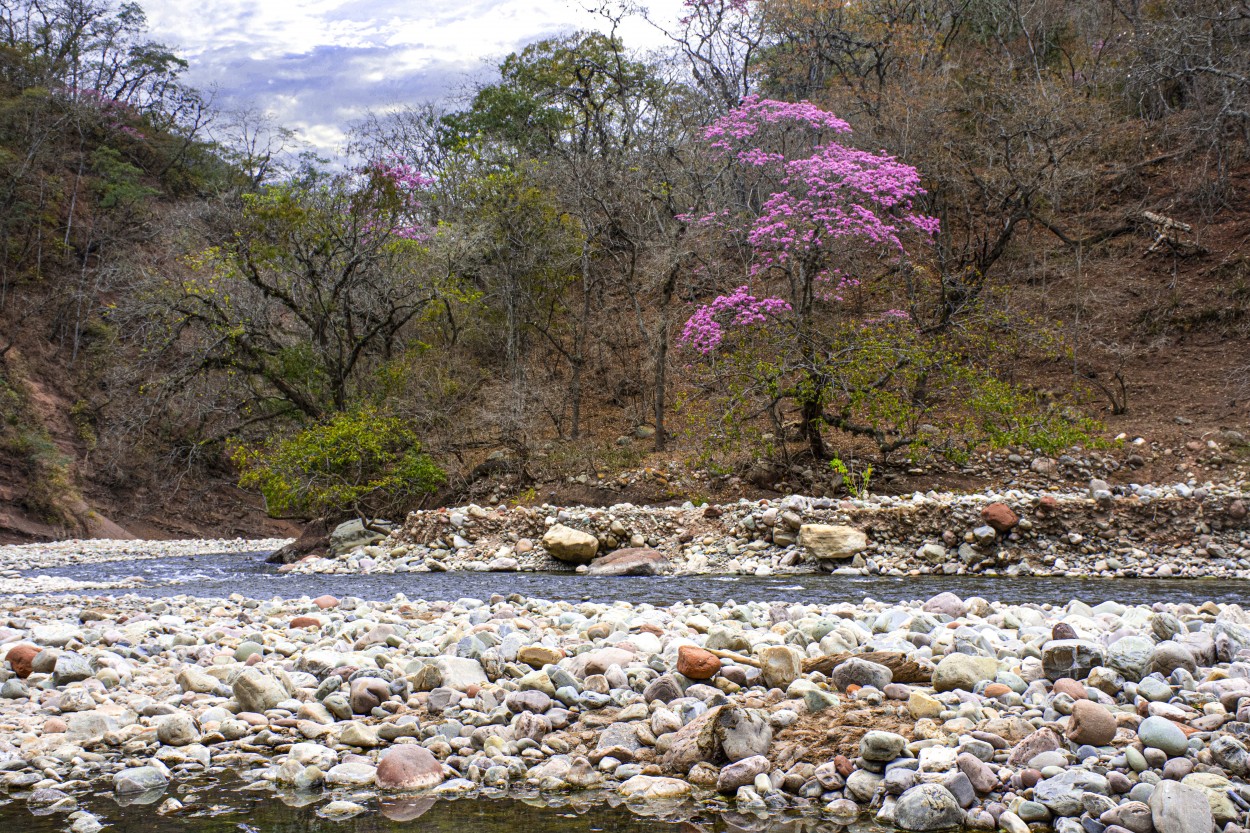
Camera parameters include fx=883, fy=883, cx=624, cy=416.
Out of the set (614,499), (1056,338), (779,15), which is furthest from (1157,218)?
(614,499)

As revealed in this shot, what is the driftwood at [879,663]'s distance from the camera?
3533 millimetres

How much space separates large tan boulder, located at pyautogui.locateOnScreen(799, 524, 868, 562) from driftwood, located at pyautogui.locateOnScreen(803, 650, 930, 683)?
5810 mm

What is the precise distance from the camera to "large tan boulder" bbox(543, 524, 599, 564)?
33.6 feet

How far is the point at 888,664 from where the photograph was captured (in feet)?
11.7

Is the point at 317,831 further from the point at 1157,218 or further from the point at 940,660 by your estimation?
the point at 1157,218

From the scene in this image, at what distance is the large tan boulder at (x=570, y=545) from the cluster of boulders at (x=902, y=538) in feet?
0.05

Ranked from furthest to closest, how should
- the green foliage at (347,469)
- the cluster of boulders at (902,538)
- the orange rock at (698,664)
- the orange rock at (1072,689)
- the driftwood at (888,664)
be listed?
the green foliage at (347,469), the cluster of boulders at (902,538), the orange rock at (698,664), the driftwood at (888,664), the orange rock at (1072,689)

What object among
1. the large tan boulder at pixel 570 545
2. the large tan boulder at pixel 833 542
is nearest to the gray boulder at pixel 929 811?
the large tan boulder at pixel 833 542

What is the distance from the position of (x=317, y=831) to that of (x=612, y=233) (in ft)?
53.9

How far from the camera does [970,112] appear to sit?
65.5ft

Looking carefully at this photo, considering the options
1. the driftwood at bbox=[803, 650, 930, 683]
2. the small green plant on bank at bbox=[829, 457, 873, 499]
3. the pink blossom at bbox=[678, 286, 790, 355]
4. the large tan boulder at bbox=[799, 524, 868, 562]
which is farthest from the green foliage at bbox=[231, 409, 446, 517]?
the driftwood at bbox=[803, 650, 930, 683]

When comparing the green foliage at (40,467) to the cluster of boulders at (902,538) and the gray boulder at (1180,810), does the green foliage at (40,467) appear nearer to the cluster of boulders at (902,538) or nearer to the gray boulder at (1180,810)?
the cluster of boulders at (902,538)

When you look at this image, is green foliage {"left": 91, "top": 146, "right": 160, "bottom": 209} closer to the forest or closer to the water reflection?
the forest

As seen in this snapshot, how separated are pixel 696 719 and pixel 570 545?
712 centimetres
